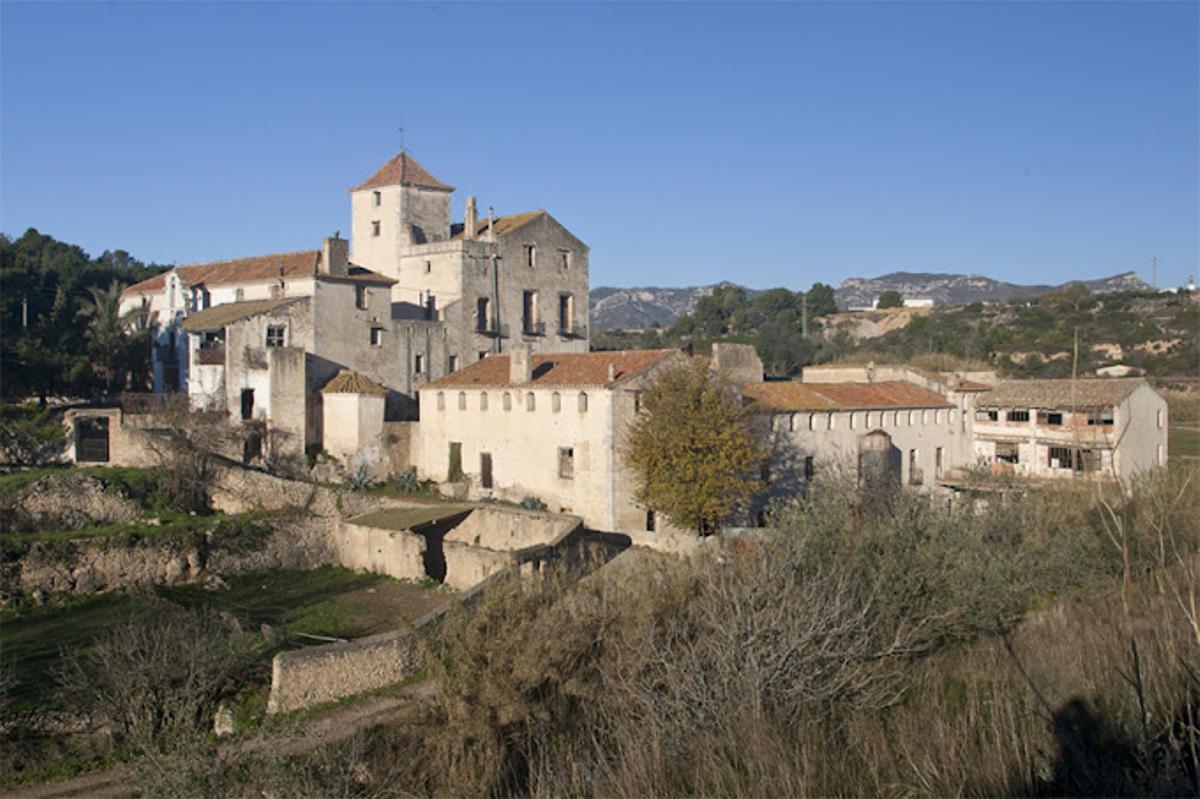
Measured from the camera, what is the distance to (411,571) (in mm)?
26344

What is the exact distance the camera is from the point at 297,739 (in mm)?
14008

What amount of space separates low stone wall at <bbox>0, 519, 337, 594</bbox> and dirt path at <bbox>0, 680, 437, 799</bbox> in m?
9.54

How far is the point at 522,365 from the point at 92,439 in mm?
12930

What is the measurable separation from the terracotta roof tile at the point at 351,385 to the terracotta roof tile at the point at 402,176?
35.4ft

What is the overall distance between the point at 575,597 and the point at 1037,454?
27.5 meters

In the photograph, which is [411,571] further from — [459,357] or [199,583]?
[459,357]

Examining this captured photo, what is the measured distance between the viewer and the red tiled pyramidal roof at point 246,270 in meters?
38.2

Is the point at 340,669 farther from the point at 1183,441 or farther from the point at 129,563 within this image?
the point at 1183,441

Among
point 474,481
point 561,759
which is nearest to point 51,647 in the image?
point 561,759

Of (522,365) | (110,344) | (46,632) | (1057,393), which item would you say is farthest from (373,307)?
(1057,393)

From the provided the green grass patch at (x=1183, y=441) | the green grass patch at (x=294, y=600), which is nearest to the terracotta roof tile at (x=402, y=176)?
the green grass patch at (x=294, y=600)

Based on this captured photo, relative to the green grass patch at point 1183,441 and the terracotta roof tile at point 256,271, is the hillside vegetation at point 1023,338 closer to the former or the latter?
the green grass patch at point 1183,441

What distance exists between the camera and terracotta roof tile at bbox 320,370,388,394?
34625 millimetres

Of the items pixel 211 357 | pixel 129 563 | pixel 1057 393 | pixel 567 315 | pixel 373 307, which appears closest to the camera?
pixel 129 563
